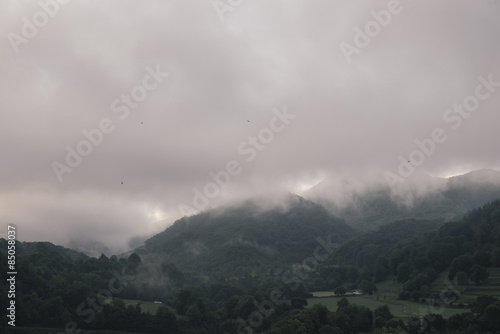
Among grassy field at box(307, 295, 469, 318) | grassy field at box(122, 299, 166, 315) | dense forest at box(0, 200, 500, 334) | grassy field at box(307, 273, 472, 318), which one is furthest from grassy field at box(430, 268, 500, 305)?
grassy field at box(122, 299, 166, 315)

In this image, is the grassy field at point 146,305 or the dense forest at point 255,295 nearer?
the dense forest at point 255,295

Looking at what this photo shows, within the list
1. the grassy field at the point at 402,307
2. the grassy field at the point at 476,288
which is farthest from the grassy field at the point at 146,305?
the grassy field at the point at 476,288

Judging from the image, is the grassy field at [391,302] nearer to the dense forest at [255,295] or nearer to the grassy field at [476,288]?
the dense forest at [255,295]

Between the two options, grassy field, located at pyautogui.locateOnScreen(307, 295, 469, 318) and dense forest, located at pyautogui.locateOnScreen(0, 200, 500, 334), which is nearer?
dense forest, located at pyautogui.locateOnScreen(0, 200, 500, 334)

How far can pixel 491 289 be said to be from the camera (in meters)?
97.7

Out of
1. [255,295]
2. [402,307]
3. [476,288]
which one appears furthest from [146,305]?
[476,288]

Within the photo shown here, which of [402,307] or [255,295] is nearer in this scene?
[402,307]

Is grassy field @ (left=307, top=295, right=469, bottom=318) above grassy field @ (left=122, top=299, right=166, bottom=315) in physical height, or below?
below

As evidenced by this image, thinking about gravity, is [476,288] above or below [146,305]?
below

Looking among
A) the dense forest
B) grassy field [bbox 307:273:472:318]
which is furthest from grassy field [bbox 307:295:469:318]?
the dense forest

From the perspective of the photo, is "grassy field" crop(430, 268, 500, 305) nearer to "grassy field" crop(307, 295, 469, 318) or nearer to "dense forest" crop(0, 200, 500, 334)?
"dense forest" crop(0, 200, 500, 334)

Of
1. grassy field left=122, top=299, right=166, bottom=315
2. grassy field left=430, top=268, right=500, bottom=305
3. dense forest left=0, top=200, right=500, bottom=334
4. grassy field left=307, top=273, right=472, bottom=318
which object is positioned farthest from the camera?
grassy field left=122, top=299, right=166, bottom=315

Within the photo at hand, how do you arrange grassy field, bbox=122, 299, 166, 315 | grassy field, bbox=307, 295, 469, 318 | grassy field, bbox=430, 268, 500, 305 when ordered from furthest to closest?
grassy field, bbox=122, 299, 166, 315, grassy field, bbox=430, 268, 500, 305, grassy field, bbox=307, 295, 469, 318

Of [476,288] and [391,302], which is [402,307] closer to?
[391,302]
